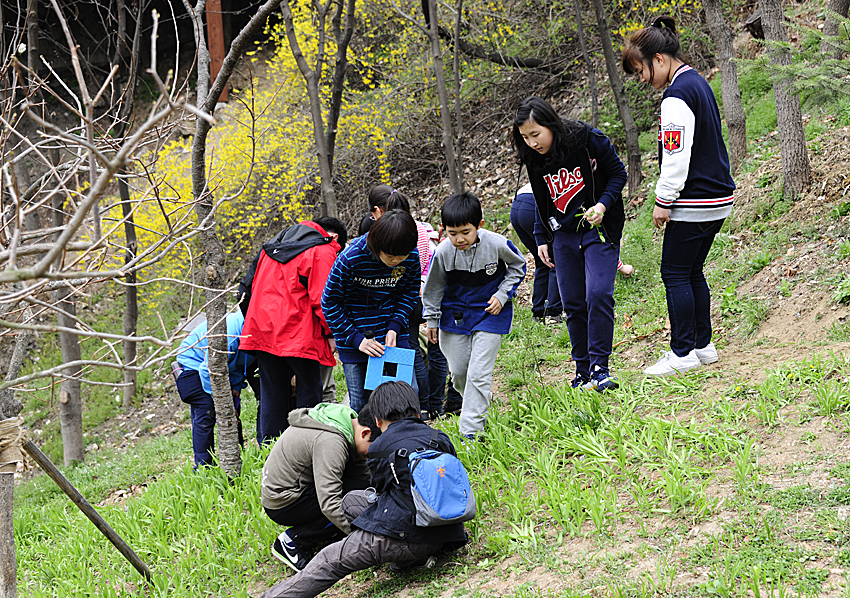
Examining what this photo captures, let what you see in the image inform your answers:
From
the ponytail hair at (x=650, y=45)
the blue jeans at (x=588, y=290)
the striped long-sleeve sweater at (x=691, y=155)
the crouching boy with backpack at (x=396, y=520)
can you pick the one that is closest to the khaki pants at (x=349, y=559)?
the crouching boy with backpack at (x=396, y=520)

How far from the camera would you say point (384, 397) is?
3.24m

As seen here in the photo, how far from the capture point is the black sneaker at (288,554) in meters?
3.57

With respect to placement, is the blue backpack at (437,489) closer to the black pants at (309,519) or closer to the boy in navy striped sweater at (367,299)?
the black pants at (309,519)

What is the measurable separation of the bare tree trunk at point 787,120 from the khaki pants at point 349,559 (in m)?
4.99

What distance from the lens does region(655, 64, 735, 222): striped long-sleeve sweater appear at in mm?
3637

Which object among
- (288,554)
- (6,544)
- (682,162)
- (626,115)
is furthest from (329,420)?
(626,115)

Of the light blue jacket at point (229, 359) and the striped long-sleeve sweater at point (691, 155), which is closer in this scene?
the striped long-sleeve sweater at point (691, 155)

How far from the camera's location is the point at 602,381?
411cm

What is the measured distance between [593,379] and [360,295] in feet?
5.01

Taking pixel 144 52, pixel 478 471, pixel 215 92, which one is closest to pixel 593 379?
pixel 478 471

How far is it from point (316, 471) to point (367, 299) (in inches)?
50.6

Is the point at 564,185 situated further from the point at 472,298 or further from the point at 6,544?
the point at 6,544

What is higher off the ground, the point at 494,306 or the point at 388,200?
the point at 388,200

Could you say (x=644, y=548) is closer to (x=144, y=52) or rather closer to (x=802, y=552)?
(x=802, y=552)
